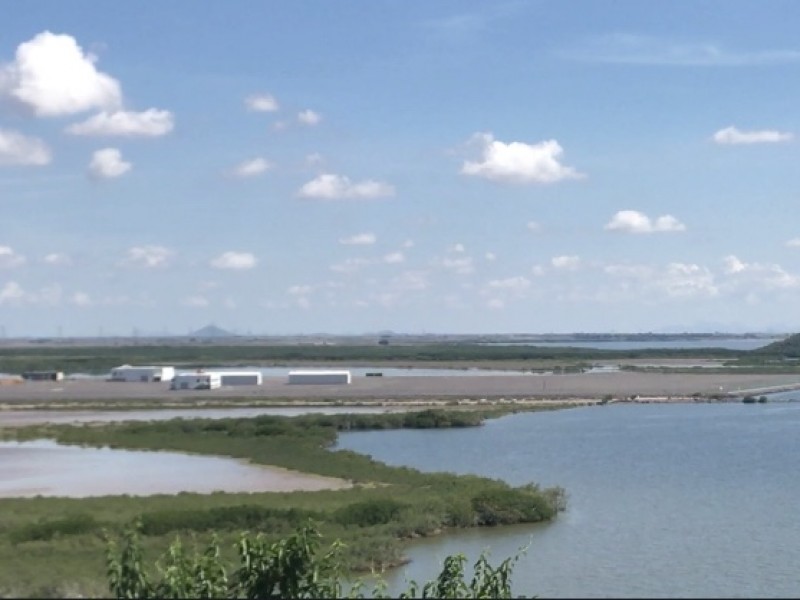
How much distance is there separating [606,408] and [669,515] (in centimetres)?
3933

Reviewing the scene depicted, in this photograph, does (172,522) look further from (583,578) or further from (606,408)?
(606,408)

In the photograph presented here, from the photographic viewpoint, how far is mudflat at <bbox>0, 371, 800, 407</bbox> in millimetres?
75062

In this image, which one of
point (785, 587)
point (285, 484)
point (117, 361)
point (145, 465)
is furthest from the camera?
point (117, 361)

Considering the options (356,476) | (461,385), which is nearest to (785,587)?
(356,476)

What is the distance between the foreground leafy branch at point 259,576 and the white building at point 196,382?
74.0m

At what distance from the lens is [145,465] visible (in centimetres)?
4194

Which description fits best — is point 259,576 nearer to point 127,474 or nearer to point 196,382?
point 127,474

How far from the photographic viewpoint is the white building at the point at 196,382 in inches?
3322

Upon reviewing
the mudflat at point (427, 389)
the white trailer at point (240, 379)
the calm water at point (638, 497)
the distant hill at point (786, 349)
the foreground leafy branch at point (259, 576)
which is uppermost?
the distant hill at point (786, 349)

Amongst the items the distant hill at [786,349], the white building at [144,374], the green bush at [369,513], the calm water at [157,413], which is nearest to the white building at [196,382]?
the white building at [144,374]

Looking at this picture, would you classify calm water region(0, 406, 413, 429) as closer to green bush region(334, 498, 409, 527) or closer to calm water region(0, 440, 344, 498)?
calm water region(0, 440, 344, 498)

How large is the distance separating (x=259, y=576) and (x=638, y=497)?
23.2 meters

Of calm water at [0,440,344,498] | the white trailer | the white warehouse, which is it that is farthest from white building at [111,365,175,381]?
calm water at [0,440,344,498]

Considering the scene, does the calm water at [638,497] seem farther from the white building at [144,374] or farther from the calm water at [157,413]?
the white building at [144,374]
